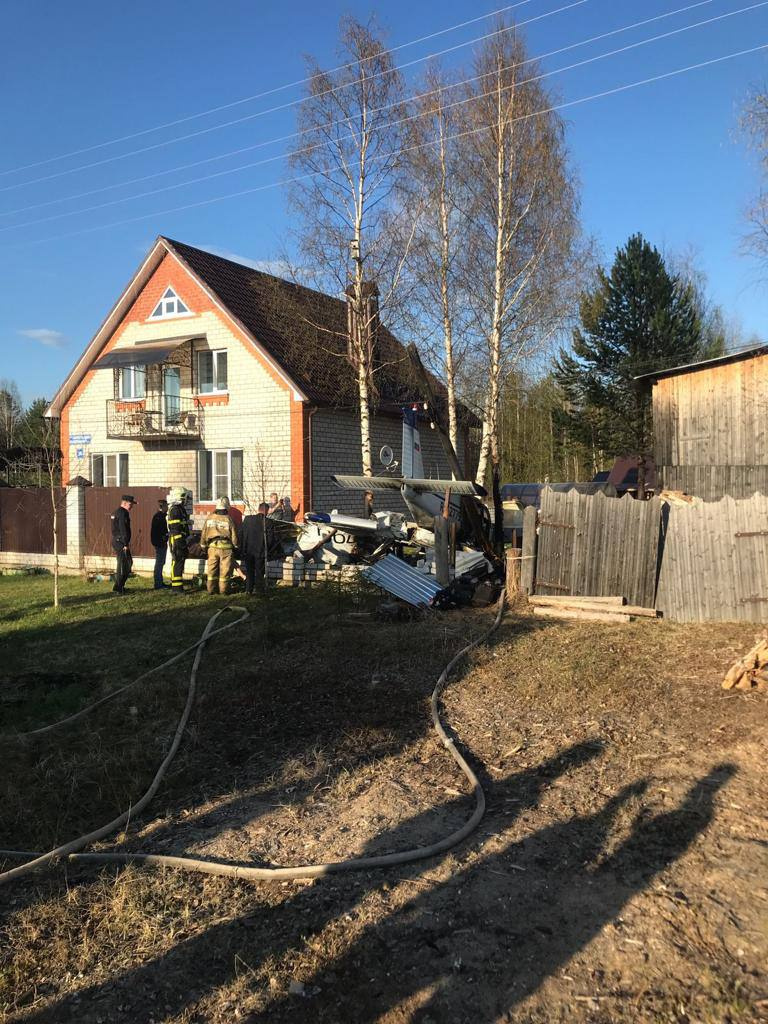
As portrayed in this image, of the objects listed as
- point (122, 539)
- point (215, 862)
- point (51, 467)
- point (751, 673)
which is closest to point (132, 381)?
point (51, 467)

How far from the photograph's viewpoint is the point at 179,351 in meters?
22.3

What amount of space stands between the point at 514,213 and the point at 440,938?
61.4 feet

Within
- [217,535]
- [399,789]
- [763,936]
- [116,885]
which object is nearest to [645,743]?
[399,789]

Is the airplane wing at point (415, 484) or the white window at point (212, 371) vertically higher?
the white window at point (212, 371)

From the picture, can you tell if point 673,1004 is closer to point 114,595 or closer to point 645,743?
point 645,743

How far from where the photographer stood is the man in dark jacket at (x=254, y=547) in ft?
42.4

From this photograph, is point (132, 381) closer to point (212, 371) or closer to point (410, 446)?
point (212, 371)

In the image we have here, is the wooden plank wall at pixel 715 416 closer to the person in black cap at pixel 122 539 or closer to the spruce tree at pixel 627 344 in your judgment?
the person in black cap at pixel 122 539

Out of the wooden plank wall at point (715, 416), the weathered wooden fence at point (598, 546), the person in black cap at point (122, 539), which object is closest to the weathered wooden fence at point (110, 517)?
the person in black cap at point (122, 539)

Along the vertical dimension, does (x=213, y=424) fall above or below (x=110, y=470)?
above

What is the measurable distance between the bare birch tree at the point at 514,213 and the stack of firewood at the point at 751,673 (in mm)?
12244

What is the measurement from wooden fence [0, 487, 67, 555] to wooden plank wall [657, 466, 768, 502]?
1434 cm

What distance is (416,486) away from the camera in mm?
13930

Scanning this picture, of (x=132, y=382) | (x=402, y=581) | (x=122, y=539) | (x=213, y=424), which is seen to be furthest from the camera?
(x=132, y=382)
